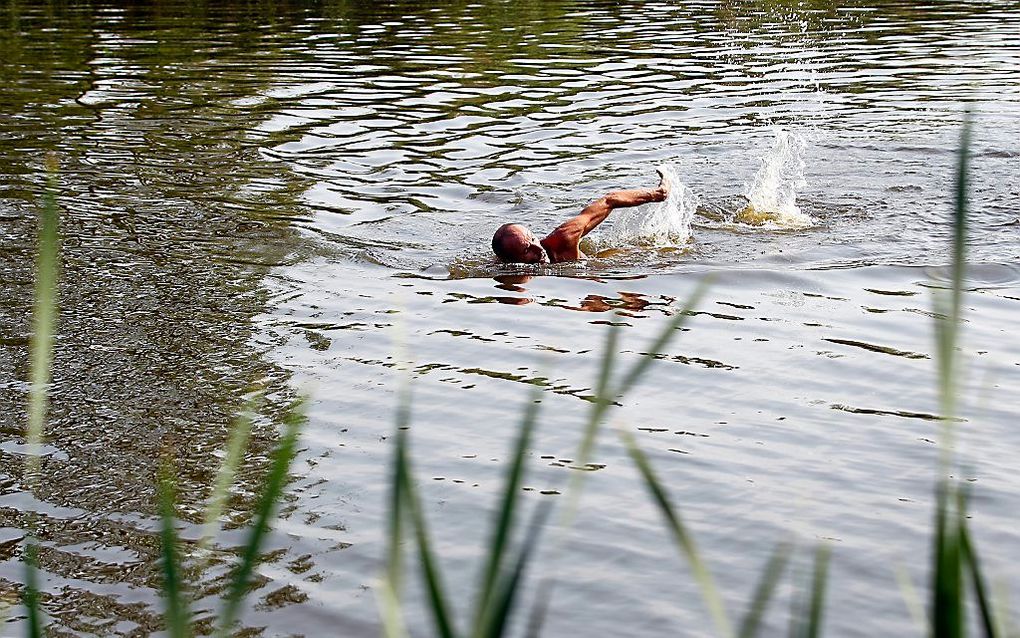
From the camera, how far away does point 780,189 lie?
1109cm

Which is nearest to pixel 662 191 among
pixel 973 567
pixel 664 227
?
pixel 664 227

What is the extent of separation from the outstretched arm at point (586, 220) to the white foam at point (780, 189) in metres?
1.19

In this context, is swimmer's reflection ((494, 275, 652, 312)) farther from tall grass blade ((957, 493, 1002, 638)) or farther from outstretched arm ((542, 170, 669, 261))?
tall grass blade ((957, 493, 1002, 638))

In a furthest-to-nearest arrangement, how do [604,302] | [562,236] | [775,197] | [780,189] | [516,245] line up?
[780,189] < [775,197] < [562,236] < [516,245] < [604,302]

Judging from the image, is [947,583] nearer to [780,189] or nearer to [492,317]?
[492,317]

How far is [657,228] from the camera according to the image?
408 inches

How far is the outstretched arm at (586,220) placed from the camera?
9789mm

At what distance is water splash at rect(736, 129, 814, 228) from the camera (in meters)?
10.6

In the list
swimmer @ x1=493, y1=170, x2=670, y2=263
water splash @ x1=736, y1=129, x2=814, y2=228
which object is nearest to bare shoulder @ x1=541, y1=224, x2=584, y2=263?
swimmer @ x1=493, y1=170, x2=670, y2=263

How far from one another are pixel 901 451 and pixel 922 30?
16962 mm

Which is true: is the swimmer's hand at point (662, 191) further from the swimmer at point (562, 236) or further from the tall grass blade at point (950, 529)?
the tall grass blade at point (950, 529)

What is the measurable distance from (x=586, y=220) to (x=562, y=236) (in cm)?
26

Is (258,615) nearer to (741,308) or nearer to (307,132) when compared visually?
(741,308)

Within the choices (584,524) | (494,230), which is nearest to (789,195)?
(494,230)
